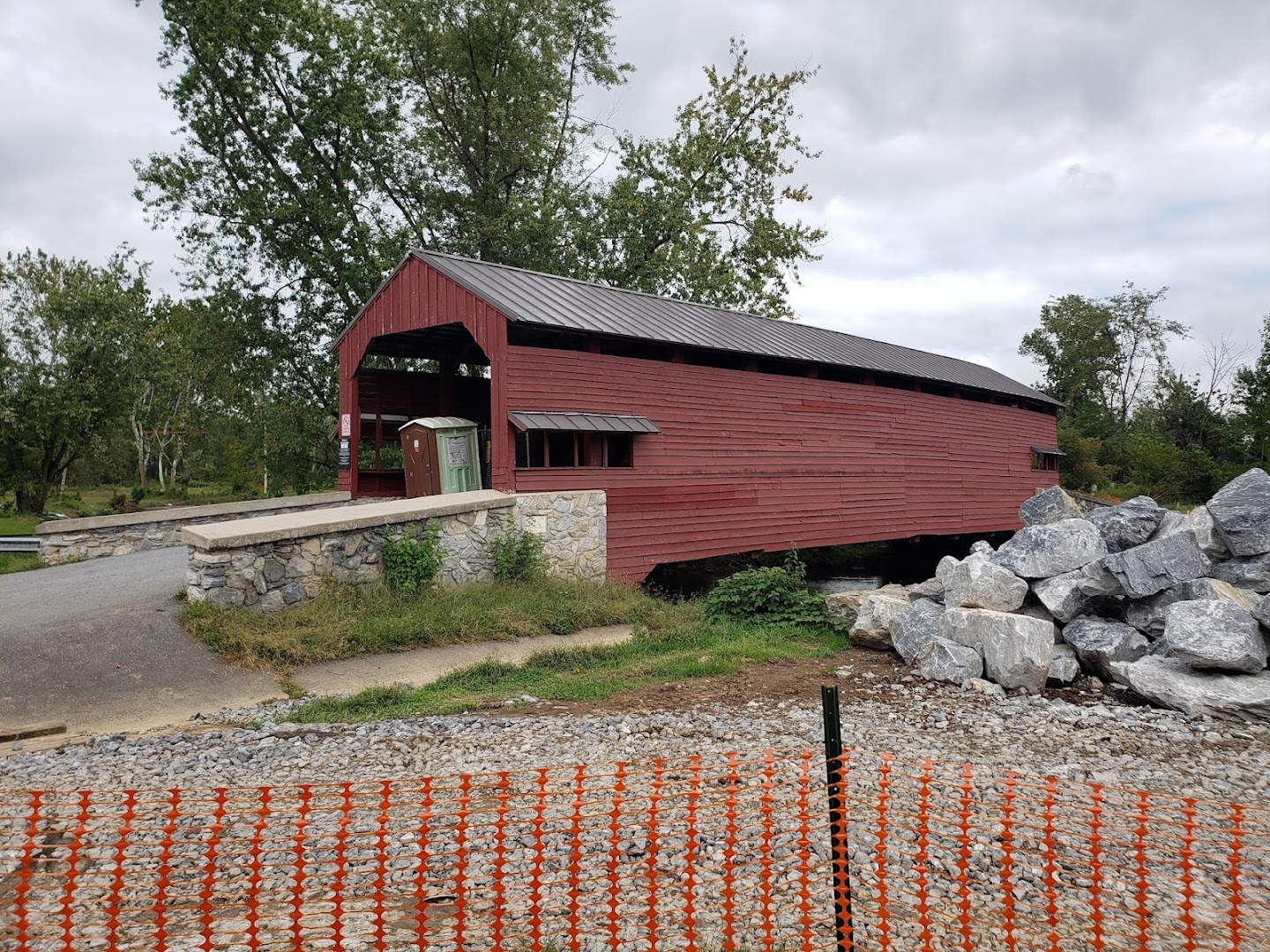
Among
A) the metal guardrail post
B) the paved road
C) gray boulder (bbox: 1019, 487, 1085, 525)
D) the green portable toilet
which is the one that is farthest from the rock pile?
the green portable toilet

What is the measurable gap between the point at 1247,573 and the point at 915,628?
10.8ft

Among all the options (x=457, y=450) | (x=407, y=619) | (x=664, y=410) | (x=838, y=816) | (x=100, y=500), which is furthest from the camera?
(x=100, y=500)

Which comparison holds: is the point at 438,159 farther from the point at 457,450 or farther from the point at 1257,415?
the point at 1257,415

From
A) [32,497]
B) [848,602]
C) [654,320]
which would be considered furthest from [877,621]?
[32,497]

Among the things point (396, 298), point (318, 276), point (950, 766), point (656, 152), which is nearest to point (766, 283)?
point (656, 152)

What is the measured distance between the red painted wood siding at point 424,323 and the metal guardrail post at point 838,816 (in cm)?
916

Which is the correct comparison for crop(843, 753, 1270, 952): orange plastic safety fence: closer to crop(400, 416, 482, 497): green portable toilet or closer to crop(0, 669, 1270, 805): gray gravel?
crop(0, 669, 1270, 805): gray gravel

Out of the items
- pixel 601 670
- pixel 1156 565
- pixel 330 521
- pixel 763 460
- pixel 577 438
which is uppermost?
pixel 577 438

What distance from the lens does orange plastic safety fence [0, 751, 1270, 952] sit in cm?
322

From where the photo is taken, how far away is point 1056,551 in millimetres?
8398

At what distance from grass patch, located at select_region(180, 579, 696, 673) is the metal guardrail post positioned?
20.4ft

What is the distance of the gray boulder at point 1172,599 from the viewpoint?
7637 millimetres

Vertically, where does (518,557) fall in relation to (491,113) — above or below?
below

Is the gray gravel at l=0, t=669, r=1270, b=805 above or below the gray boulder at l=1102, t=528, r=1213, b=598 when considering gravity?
below
